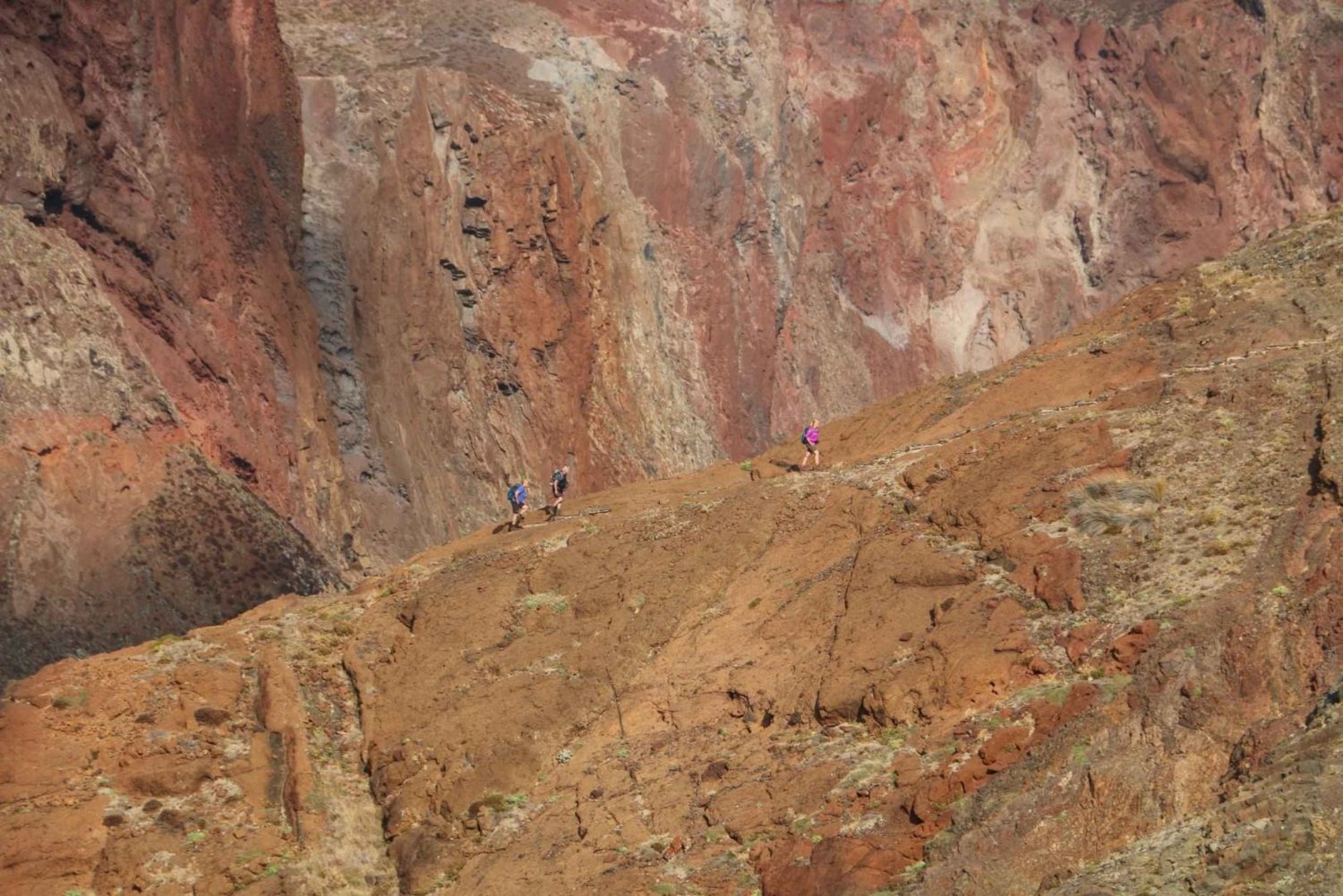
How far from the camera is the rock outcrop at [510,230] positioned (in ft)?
135

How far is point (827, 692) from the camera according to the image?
25.0 m

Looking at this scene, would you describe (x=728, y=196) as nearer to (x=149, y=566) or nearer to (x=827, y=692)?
(x=149, y=566)

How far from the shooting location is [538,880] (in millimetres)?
23984

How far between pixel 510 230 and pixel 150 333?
13.9 meters

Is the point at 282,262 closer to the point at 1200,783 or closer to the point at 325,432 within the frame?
the point at 325,432

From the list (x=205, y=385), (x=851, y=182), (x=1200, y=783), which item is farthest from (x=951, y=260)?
(x=1200, y=783)

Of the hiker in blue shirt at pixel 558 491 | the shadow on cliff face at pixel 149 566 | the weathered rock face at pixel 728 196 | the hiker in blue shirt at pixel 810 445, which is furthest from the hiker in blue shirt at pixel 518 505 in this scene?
the weathered rock face at pixel 728 196

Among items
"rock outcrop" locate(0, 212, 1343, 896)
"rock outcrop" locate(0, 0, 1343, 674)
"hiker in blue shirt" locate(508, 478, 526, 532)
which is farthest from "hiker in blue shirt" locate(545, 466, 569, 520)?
"rock outcrop" locate(0, 0, 1343, 674)

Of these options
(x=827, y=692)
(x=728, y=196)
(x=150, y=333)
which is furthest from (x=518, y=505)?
(x=728, y=196)

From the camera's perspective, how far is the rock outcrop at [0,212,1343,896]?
68.6 feet

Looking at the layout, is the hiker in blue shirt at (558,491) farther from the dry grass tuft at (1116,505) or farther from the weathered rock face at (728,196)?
the weathered rock face at (728,196)

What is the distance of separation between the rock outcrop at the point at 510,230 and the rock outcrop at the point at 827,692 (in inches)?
391

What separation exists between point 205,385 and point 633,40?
23.2 metres

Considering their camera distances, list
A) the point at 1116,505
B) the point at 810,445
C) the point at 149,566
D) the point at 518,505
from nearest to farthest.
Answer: the point at 1116,505, the point at 518,505, the point at 810,445, the point at 149,566
